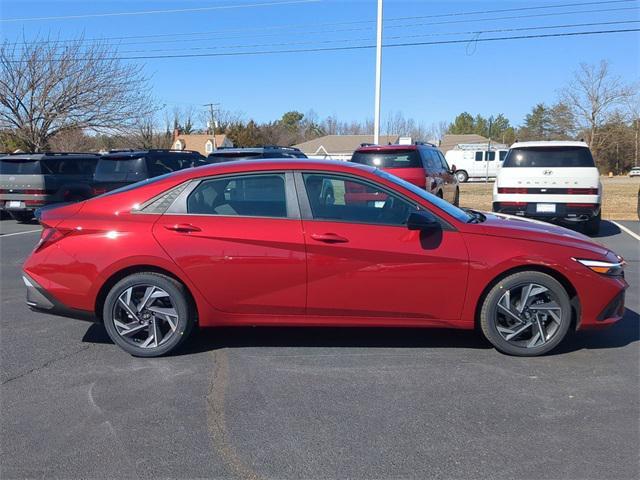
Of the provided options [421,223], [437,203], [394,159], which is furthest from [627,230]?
[421,223]

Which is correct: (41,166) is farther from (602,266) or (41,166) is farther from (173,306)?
(602,266)

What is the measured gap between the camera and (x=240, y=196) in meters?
4.62

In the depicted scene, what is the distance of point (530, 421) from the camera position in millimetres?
3467

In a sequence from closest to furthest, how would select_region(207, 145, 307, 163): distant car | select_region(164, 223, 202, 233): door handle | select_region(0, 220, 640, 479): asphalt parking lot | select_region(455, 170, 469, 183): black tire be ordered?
select_region(0, 220, 640, 479): asphalt parking lot < select_region(164, 223, 202, 233): door handle < select_region(207, 145, 307, 163): distant car < select_region(455, 170, 469, 183): black tire

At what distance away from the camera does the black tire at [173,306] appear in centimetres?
448

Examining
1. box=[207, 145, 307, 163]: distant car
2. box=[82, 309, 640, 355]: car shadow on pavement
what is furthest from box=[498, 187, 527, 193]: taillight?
box=[82, 309, 640, 355]: car shadow on pavement

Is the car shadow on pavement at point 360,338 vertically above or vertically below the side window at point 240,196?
below

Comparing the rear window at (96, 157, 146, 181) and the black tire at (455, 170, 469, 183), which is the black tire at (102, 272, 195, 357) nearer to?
the rear window at (96, 157, 146, 181)

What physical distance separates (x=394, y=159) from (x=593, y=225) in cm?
424

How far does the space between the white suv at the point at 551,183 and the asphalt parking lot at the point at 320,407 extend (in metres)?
5.86

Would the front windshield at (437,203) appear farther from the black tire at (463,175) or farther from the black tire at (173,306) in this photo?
the black tire at (463,175)

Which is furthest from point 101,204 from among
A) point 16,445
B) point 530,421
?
point 530,421

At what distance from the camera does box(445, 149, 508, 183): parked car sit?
38750 millimetres

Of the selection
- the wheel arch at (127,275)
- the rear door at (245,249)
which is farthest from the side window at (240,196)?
the wheel arch at (127,275)
